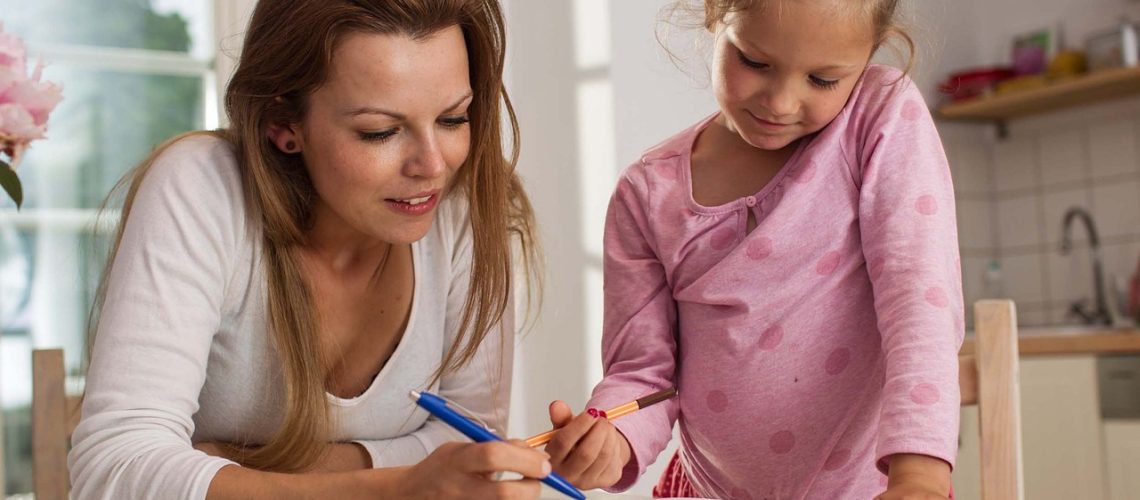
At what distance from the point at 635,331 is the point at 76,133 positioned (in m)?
2.43

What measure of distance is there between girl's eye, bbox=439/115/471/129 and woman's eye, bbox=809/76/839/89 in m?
0.34

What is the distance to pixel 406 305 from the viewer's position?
128 cm

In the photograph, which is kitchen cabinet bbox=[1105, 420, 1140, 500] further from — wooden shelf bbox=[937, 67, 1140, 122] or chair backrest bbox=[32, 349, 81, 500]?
chair backrest bbox=[32, 349, 81, 500]

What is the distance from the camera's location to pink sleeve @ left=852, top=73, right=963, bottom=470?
94 cm

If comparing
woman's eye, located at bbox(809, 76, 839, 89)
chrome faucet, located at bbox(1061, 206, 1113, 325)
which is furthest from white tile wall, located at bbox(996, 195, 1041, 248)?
woman's eye, located at bbox(809, 76, 839, 89)

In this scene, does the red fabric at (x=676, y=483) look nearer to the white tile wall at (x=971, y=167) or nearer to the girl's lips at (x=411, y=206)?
the girl's lips at (x=411, y=206)

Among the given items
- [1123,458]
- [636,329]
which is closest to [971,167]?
[1123,458]

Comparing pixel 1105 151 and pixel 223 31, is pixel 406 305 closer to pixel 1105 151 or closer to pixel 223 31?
pixel 223 31

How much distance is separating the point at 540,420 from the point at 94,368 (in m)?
2.11

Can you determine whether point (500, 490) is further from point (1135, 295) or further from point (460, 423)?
point (1135, 295)

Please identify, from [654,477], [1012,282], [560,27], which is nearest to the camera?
[654,477]

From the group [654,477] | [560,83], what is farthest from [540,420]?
[560,83]

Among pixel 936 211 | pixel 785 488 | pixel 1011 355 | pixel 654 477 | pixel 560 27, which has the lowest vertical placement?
pixel 654 477

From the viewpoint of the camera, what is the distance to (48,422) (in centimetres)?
150
